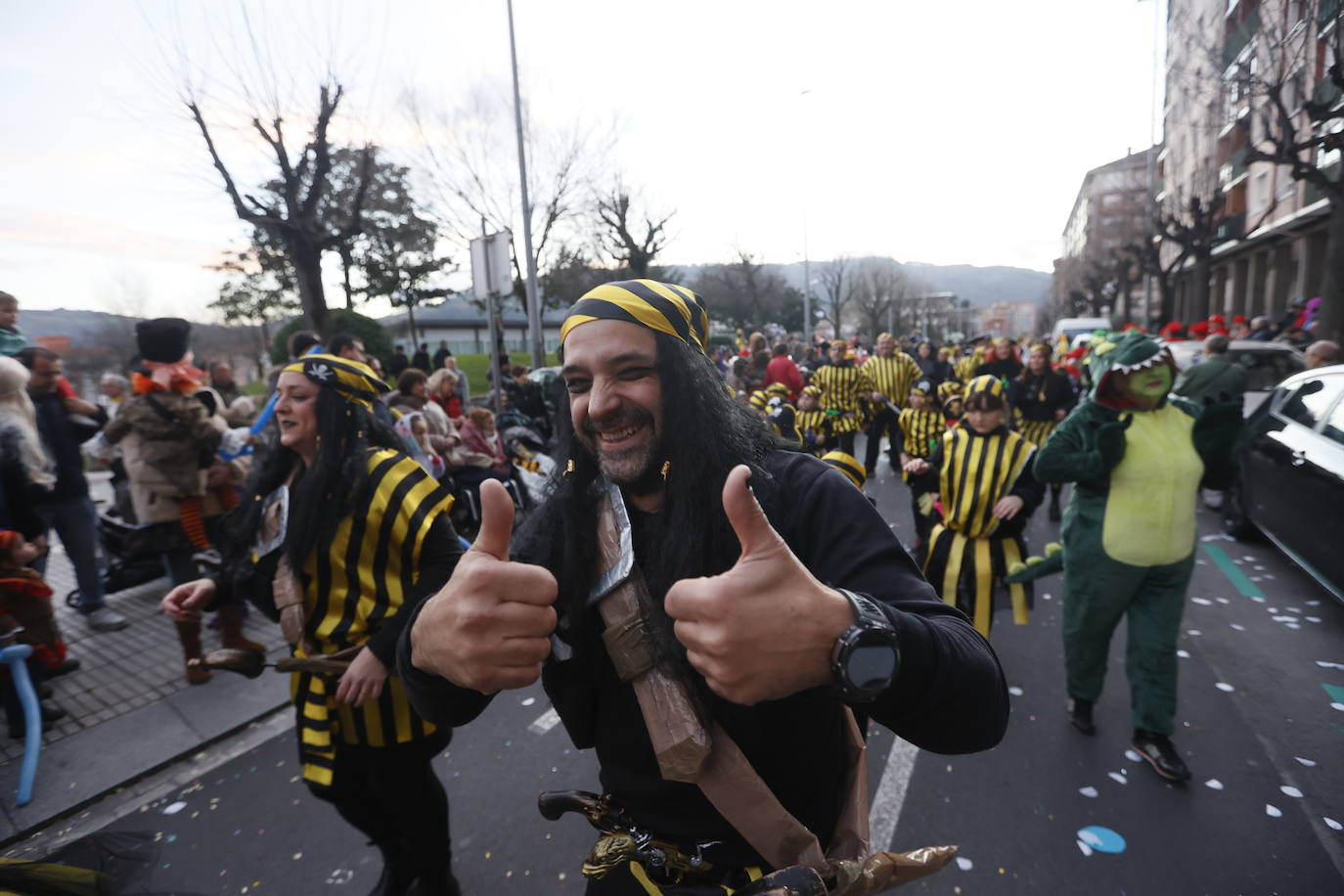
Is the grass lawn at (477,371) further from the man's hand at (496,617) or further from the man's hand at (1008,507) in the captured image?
the man's hand at (496,617)

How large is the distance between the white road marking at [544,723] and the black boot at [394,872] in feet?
4.31

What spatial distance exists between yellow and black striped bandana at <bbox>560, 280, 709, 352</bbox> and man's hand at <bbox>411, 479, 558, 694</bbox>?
1.78 ft

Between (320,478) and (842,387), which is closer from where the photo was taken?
(320,478)

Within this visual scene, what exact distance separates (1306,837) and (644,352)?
11.3ft

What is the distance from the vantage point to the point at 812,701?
4.26ft

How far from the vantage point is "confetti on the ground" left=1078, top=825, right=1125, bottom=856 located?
2709mm

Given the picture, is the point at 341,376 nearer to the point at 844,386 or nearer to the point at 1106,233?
the point at 844,386

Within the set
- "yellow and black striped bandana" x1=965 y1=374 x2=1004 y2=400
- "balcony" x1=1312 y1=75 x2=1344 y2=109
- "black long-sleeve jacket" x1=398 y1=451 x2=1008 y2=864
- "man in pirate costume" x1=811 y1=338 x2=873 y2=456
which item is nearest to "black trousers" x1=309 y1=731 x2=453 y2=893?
"black long-sleeve jacket" x1=398 y1=451 x2=1008 y2=864

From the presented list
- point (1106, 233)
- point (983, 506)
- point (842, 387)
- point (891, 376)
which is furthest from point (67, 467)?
point (1106, 233)

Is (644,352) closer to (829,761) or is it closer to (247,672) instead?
(829,761)

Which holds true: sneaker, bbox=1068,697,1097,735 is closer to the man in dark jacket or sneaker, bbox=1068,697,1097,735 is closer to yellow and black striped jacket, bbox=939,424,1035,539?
yellow and black striped jacket, bbox=939,424,1035,539

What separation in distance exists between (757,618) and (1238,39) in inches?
551

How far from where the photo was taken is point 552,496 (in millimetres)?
1573

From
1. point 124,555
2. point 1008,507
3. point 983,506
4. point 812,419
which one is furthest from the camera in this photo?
point 812,419
